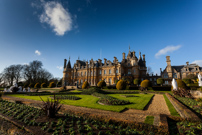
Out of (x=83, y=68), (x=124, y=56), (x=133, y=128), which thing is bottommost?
(x=133, y=128)

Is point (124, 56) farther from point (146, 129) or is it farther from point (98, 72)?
point (146, 129)

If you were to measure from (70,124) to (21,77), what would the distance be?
49058 mm

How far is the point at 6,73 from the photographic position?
40.0 metres

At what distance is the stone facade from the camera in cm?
3656

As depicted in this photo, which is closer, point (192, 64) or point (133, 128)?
point (133, 128)

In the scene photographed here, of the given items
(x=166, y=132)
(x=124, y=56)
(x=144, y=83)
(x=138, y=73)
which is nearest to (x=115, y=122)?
(x=166, y=132)

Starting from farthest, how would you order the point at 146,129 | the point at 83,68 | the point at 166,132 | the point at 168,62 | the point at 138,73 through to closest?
the point at 83,68, the point at 168,62, the point at 138,73, the point at 146,129, the point at 166,132

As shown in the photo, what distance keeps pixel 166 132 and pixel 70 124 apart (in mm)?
3624

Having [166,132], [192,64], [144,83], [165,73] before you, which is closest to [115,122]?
[166,132]

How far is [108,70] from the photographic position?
4009cm

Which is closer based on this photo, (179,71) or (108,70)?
(179,71)

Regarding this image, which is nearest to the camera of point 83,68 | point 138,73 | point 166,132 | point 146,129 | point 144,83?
point 166,132

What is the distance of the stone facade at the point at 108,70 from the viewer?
3656 cm

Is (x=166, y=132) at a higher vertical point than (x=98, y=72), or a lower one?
lower
